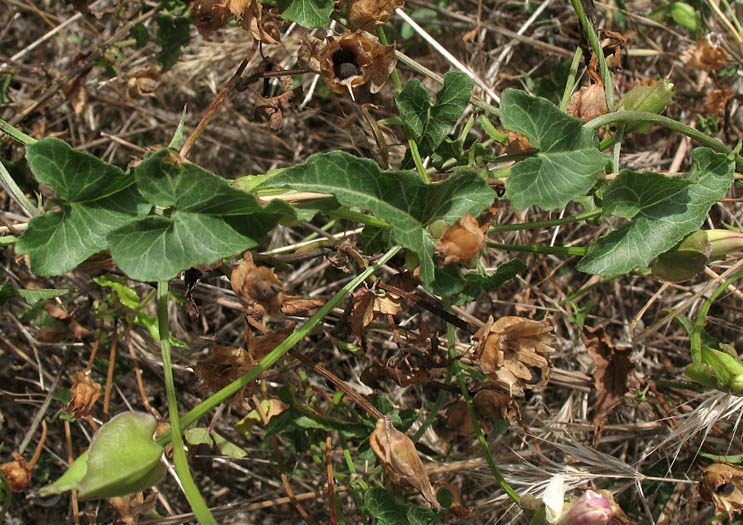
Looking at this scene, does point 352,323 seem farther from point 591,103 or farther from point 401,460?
point 591,103

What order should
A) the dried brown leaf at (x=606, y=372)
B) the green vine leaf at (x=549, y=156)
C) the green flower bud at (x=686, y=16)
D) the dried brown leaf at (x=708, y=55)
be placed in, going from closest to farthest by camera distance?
the green vine leaf at (x=549, y=156) → the dried brown leaf at (x=606, y=372) → the dried brown leaf at (x=708, y=55) → the green flower bud at (x=686, y=16)

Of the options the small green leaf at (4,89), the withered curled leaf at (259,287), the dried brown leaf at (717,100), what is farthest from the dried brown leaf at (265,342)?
the dried brown leaf at (717,100)

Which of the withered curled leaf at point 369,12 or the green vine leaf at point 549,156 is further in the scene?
the withered curled leaf at point 369,12

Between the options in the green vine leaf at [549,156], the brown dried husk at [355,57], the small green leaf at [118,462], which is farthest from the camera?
the brown dried husk at [355,57]

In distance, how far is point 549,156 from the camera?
133 cm

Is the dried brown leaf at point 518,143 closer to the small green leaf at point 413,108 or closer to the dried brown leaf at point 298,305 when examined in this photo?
the small green leaf at point 413,108

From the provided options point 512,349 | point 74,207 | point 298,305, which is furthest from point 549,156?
point 74,207

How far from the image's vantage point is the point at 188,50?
2504 millimetres

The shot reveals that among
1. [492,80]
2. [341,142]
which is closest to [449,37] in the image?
[492,80]

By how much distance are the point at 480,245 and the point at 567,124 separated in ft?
1.08

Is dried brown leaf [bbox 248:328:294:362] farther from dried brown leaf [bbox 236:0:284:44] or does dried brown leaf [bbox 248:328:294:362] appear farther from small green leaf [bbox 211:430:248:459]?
dried brown leaf [bbox 236:0:284:44]

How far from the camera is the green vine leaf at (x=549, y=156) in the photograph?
4.20 feet

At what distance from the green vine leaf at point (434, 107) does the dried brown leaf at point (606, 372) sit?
0.72 metres

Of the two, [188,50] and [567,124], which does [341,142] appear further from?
[567,124]
